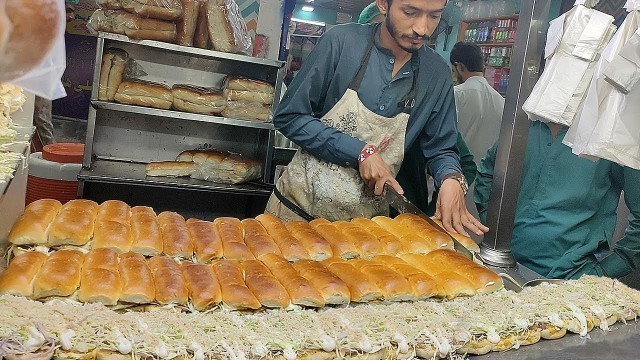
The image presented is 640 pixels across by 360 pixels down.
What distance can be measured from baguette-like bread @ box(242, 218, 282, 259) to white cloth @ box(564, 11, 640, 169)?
128 centimetres

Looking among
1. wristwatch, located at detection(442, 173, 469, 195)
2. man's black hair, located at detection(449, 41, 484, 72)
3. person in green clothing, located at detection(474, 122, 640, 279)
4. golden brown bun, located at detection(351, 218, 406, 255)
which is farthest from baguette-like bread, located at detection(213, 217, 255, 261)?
man's black hair, located at detection(449, 41, 484, 72)

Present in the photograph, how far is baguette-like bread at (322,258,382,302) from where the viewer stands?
66.6 inches

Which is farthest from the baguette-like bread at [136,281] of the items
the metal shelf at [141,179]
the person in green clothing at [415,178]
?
the metal shelf at [141,179]

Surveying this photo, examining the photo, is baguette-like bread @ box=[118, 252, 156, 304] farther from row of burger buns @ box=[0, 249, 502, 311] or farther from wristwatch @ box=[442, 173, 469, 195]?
wristwatch @ box=[442, 173, 469, 195]

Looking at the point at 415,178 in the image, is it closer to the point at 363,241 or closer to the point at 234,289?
the point at 363,241

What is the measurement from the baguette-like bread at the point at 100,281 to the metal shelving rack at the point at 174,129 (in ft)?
8.57

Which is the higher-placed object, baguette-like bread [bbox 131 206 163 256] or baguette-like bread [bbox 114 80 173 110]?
baguette-like bread [bbox 114 80 173 110]

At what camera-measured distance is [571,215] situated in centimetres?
284

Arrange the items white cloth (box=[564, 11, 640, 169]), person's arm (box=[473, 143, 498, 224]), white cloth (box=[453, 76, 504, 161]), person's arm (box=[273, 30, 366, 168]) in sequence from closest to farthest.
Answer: white cloth (box=[564, 11, 640, 169]) → person's arm (box=[273, 30, 366, 168]) → person's arm (box=[473, 143, 498, 224]) → white cloth (box=[453, 76, 504, 161])

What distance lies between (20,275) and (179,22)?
124 inches

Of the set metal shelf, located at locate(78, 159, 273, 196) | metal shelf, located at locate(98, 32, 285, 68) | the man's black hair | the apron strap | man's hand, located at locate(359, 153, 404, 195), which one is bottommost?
metal shelf, located at locate(78, 159, 273, 196)

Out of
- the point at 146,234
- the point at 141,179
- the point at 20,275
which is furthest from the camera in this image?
the point at 141,179

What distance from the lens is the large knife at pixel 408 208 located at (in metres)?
2.24

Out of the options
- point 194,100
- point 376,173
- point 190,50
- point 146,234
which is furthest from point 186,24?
point 146,234
